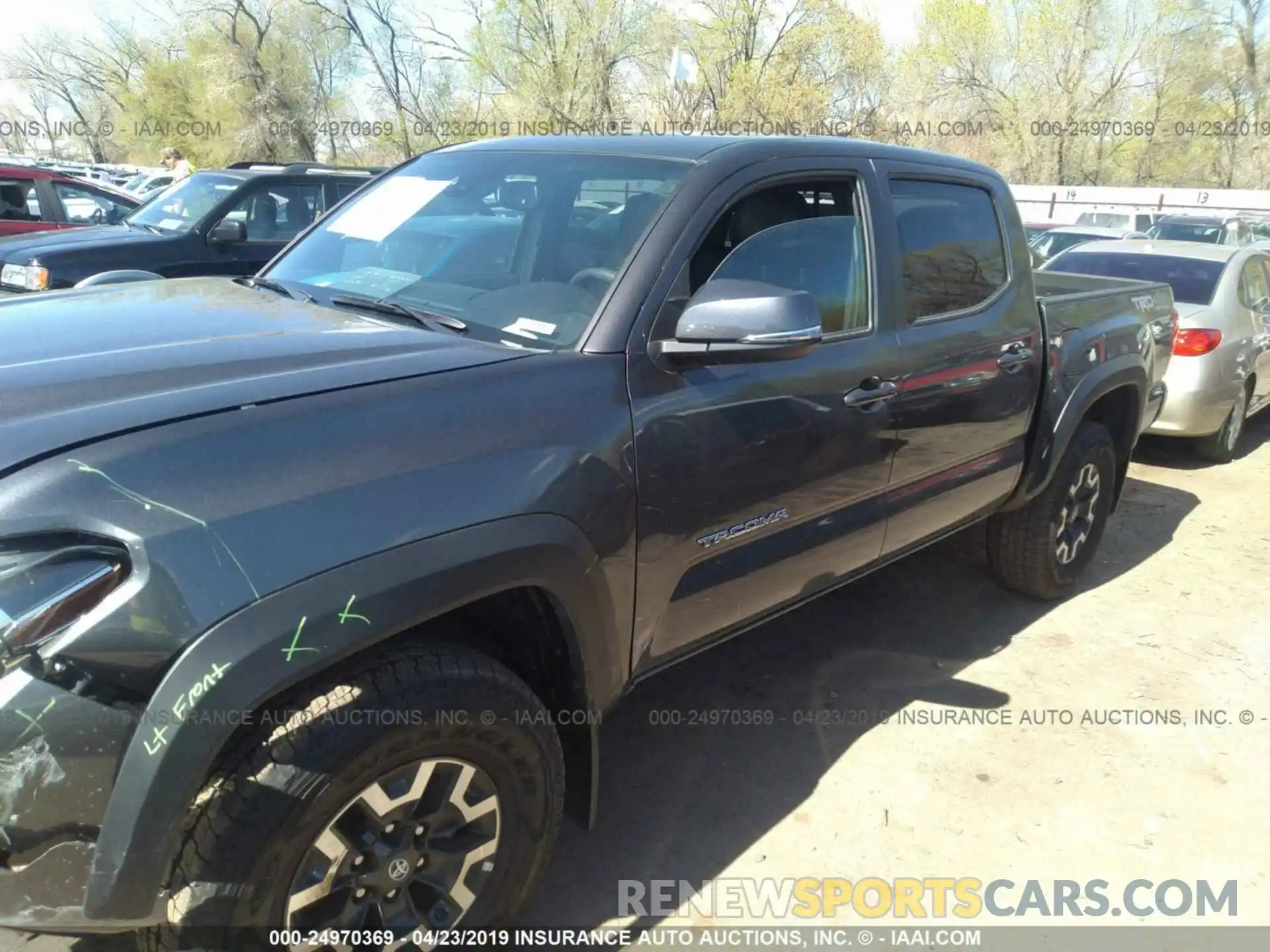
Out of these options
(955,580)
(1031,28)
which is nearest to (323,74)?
(1031,28)

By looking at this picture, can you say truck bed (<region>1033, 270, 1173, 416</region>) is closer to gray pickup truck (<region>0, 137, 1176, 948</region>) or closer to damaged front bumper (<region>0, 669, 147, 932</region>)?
gray pickup truck (<region>0, 137, 1176, 948</region>)

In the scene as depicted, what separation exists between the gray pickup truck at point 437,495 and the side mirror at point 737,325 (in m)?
0.01

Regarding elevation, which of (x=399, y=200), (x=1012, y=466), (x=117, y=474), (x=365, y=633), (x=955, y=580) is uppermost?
(x=399, y=200)

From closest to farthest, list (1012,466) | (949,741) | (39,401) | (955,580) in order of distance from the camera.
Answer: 1. (39,401)
2. (949,741)
3. (1012,466)
4. (955,580)

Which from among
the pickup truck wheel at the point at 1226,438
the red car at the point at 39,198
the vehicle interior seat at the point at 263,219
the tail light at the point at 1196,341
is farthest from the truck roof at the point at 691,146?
the red car at the point at 39,198

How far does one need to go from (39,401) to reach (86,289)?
1.33 metres

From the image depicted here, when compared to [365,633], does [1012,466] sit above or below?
below

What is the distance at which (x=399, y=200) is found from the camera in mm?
3033

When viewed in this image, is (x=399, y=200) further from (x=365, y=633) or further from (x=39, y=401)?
(x=365, y=633)

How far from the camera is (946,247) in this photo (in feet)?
11.1

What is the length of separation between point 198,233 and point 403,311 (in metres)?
6.01

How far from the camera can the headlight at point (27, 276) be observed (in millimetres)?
6363

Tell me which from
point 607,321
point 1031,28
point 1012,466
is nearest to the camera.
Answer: point 607,321

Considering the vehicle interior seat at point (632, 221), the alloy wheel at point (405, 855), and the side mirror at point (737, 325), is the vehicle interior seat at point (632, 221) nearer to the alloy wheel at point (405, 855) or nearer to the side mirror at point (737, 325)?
the side mirror at point (737, 325)
